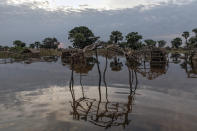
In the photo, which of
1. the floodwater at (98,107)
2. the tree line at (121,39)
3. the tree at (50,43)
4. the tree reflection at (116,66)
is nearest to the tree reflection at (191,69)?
the floodwater at (98,107)

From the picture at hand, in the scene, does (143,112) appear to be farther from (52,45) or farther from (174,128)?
(52,45)

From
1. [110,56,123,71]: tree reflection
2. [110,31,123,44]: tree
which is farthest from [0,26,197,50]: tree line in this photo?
[110,56,123,71]: tree reflection

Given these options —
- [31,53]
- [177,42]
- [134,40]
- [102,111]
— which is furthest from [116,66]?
[177,42]

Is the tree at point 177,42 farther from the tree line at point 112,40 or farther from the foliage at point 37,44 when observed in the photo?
the foliage at point 37,44

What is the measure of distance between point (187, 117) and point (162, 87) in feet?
20.7

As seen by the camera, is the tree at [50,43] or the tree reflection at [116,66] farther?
Answer: the tree at [50,43]

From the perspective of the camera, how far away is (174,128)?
8586mm

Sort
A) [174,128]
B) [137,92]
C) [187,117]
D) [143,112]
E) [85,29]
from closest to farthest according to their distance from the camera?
[174,128] → [187,117] → [143,112] → [137,92] → [85,29]

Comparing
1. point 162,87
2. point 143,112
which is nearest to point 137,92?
point 162,87

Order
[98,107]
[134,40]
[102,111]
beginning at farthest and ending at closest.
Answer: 1. [134,40]
2. [98,107]
3. [102,111]

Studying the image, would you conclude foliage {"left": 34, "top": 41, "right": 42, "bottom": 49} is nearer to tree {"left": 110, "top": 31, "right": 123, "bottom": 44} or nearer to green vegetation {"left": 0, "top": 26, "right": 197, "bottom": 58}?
green vegetation {"left": 0, "top": 26, "right": 197, "bottom": 58}

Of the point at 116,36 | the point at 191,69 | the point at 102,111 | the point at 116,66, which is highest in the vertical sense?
the point at 116,36

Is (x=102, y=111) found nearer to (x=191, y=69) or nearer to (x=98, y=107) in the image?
(x=98, y=107)

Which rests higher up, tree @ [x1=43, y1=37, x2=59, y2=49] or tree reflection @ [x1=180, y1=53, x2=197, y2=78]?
tree @ [x1=43, y1=37, x2=59, y2=49]
